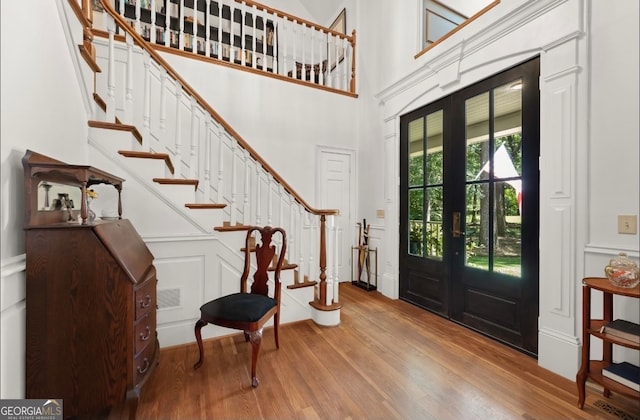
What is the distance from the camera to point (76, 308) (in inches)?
48.1

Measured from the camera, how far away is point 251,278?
2504 millimetres

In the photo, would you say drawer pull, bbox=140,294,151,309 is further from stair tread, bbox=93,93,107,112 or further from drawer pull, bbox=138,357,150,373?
stair tread, bbox=93,93,107,112

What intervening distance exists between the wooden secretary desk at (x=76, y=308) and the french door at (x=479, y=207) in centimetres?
274

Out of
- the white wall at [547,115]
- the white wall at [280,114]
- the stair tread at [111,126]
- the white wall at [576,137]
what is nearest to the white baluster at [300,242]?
the white wall at [280,114]

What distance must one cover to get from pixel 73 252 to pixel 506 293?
304cm

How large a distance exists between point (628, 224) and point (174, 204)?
321 centimetres

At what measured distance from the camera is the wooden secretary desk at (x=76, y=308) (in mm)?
1183

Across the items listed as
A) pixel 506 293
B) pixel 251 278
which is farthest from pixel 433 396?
pixel 251 278

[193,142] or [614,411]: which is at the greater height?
[193,142]

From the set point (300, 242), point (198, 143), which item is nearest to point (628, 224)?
point (300, 242)

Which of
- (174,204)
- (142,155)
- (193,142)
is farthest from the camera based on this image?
(193,142)

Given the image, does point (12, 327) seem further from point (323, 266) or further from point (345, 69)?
point (345, 69)

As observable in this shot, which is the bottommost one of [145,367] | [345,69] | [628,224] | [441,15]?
[145,367]

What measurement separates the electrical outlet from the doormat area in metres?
1.05
